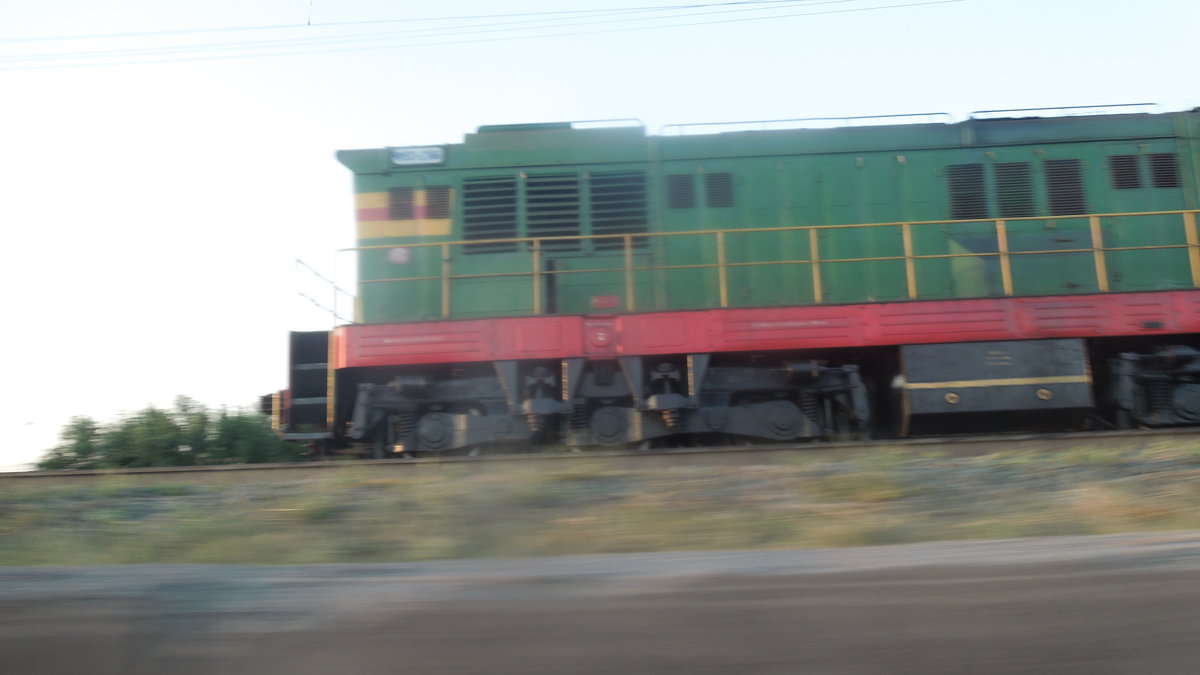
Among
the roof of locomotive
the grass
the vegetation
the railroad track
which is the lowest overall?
the grass

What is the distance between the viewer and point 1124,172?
29.9 feet

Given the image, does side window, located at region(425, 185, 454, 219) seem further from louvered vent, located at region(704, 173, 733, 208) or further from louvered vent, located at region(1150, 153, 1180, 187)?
louvered vent, located at region(1150, 153, 1180, 187)

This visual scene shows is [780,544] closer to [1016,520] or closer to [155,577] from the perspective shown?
[1016,520]

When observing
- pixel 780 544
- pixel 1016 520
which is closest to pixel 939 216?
pixel 1016 520

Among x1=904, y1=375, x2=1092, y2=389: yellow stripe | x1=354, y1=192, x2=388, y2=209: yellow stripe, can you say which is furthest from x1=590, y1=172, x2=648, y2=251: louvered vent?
x1=904, y1=375, x2=1092, y2=389: yellow stripe

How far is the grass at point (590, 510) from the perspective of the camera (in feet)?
11.3

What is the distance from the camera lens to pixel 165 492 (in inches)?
208

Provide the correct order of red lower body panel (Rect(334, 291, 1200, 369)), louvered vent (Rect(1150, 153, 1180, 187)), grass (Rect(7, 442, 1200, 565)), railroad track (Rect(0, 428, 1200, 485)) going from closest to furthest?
grass (Rect(7, 442, 1200, 565))
railroad track (Rect(0, 428, 1200, 485))
red lower body panel (Rect(334, 291, 1200, 369))
louvered vent (Rect(1150, 153, 1180, 187))

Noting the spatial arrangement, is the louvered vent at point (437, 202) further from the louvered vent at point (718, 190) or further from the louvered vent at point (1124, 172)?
the louvered vent at point (1124, 172)

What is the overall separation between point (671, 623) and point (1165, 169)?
9951 mm

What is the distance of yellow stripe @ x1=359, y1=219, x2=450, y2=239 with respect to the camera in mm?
9141

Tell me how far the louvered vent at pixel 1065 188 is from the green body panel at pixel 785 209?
15 mm

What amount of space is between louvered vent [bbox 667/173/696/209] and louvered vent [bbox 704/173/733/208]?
0.52 ft

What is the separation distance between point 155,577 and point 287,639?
59 centimetres
